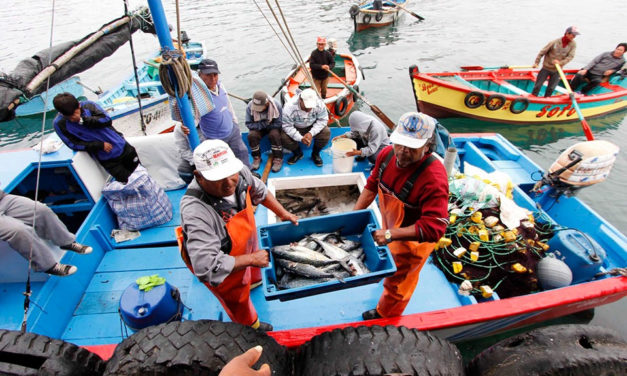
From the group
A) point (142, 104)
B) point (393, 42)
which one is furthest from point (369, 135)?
point (393, 42)

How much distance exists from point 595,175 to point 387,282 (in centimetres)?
368

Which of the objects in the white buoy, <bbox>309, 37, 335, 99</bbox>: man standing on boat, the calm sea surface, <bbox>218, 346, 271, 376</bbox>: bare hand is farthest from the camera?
the calm sea surface

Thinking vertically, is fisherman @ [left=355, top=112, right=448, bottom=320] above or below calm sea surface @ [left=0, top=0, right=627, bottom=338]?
above

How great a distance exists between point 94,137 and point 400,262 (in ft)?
13.5

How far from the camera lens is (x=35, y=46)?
664 inches

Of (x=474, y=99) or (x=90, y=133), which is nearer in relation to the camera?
(x=90, y=133)

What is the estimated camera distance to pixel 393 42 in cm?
1753

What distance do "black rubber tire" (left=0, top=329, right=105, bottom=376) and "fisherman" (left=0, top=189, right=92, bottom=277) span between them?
841 millimetres

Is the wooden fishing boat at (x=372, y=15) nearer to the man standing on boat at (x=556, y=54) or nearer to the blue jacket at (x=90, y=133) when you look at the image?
the man standing on boat at (x=556, y=54)

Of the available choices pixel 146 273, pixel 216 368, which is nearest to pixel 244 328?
pixel 216 368

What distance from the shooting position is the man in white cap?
545 centimetres

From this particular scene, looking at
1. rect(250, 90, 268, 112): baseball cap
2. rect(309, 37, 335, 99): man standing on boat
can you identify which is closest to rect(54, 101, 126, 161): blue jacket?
rect(250, 90, 268, 112): baseball cap

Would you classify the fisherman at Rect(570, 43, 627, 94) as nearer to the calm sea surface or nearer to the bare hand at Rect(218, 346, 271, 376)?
the calm sea surface

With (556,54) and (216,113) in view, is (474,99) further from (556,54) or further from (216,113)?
(216,113)
